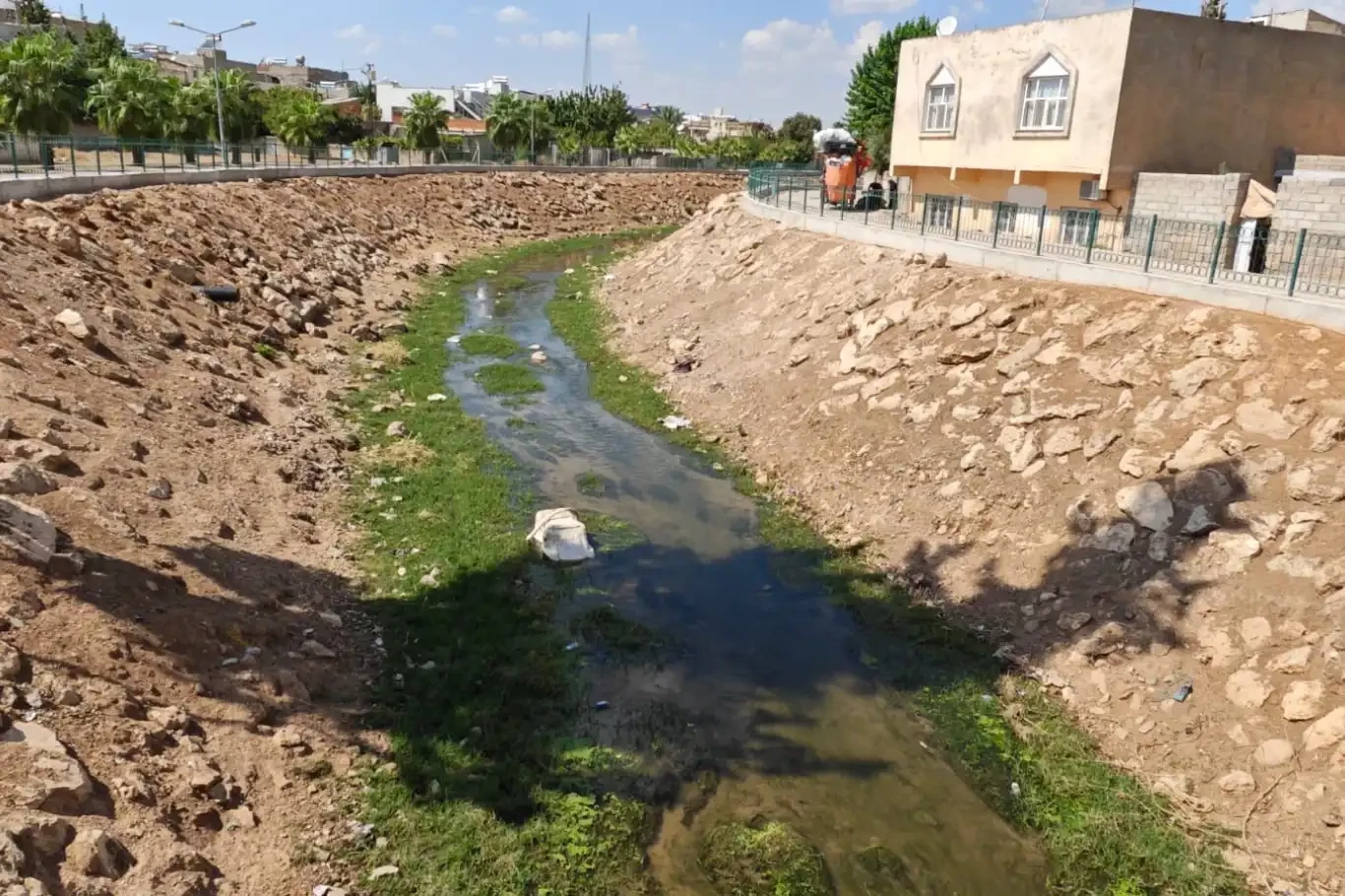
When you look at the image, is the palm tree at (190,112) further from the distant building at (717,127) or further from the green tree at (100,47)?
the distant building at (717,127)

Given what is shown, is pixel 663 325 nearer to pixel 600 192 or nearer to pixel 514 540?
pixel 514 540

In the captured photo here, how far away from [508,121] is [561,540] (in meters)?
63.5

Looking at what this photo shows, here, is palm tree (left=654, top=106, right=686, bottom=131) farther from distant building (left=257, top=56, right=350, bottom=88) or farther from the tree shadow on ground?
the tree shadow on ground

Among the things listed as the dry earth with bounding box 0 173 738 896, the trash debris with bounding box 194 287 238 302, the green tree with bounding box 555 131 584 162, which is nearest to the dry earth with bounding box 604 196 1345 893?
the dry earth with bounding box 0 173 738 896

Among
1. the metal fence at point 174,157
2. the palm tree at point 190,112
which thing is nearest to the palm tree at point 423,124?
the metal fence at point 174,157

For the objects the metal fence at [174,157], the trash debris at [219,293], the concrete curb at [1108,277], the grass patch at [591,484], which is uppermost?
the metal fence at [174,157]

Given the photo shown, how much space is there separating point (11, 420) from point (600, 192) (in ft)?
156

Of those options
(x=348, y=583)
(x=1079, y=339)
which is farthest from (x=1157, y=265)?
(x=348, y=583)

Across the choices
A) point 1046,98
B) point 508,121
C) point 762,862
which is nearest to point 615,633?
point 762,862

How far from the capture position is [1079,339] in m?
14.0

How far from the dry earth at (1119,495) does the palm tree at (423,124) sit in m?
47.7

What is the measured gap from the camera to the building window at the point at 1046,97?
2220 centimetres

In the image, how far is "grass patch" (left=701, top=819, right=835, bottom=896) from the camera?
23.6 feet

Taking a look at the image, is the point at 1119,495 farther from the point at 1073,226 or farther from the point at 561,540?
the point at 1073,226
